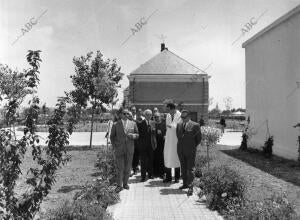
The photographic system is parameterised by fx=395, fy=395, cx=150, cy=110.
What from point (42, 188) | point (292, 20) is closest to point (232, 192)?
point (42, 188)

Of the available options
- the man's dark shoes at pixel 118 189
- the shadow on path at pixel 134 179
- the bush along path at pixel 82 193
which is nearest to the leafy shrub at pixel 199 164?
the shadow on path at pixel 134 179

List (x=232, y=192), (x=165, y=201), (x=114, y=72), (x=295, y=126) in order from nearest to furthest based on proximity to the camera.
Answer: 1. (x=232, y=192)
2. (x=165, y=201)
3. (x=295, y=126)
4. (x=114, y=72)

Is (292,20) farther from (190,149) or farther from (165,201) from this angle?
(165,201)

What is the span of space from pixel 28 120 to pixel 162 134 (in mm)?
6368

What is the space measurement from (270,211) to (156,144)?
548 centimetres

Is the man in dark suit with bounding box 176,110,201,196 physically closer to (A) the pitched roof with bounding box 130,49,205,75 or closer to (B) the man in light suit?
(B) the man in light suit

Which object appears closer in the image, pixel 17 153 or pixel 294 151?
pixel 17 153

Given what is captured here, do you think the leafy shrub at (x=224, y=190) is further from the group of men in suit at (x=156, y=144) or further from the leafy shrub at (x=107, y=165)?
the leafy shrub at (x=107, y=165)

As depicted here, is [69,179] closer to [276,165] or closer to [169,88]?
[276,165]

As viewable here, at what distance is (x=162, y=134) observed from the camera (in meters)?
10.8

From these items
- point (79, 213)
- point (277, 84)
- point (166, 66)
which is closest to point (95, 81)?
point (277, 84)

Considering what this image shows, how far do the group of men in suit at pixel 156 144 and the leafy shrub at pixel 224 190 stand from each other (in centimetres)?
107

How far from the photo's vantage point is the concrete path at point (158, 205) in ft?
22.7

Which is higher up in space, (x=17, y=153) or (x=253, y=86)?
(x=253, y=86)
